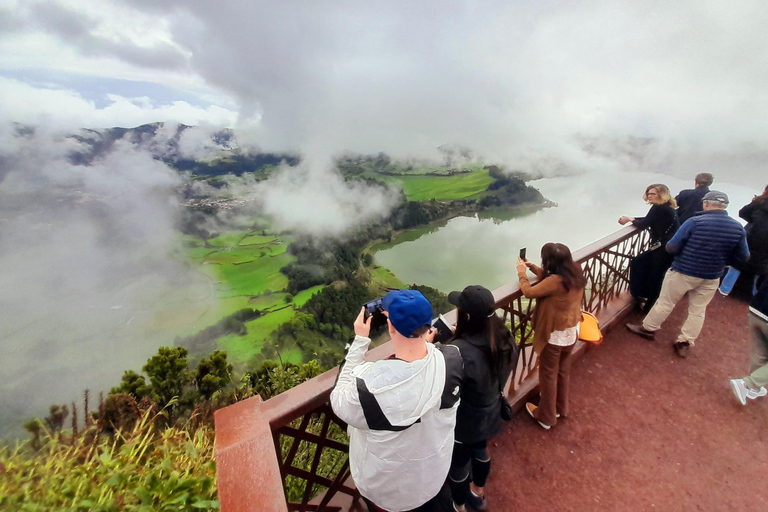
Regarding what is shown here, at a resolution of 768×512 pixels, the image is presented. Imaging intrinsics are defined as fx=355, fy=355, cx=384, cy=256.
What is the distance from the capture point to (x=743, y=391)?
3195 millimetres

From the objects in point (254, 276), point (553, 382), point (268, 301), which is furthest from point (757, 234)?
point (254, 276)

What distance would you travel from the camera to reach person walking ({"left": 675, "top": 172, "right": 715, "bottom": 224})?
4360 mm

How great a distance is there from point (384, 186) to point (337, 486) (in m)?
115

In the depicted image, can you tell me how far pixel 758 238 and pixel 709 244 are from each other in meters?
1.35

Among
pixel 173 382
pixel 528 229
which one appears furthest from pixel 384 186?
pixel 173 382

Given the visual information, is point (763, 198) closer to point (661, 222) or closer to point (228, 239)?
point (661, 222)

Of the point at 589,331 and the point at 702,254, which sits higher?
the point at 702,254

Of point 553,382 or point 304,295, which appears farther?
point 304,295

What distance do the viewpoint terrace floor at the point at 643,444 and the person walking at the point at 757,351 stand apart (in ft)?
0.45

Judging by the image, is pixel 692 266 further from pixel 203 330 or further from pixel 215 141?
pixel 215 141

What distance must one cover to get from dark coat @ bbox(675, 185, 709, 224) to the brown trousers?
2934 mm

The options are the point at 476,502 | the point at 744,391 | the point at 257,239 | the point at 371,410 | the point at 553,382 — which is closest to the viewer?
the point at 371,410

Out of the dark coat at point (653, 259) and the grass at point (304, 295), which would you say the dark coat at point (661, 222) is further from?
the grass at point (304, 295)

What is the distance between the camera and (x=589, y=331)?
9.29 ft
